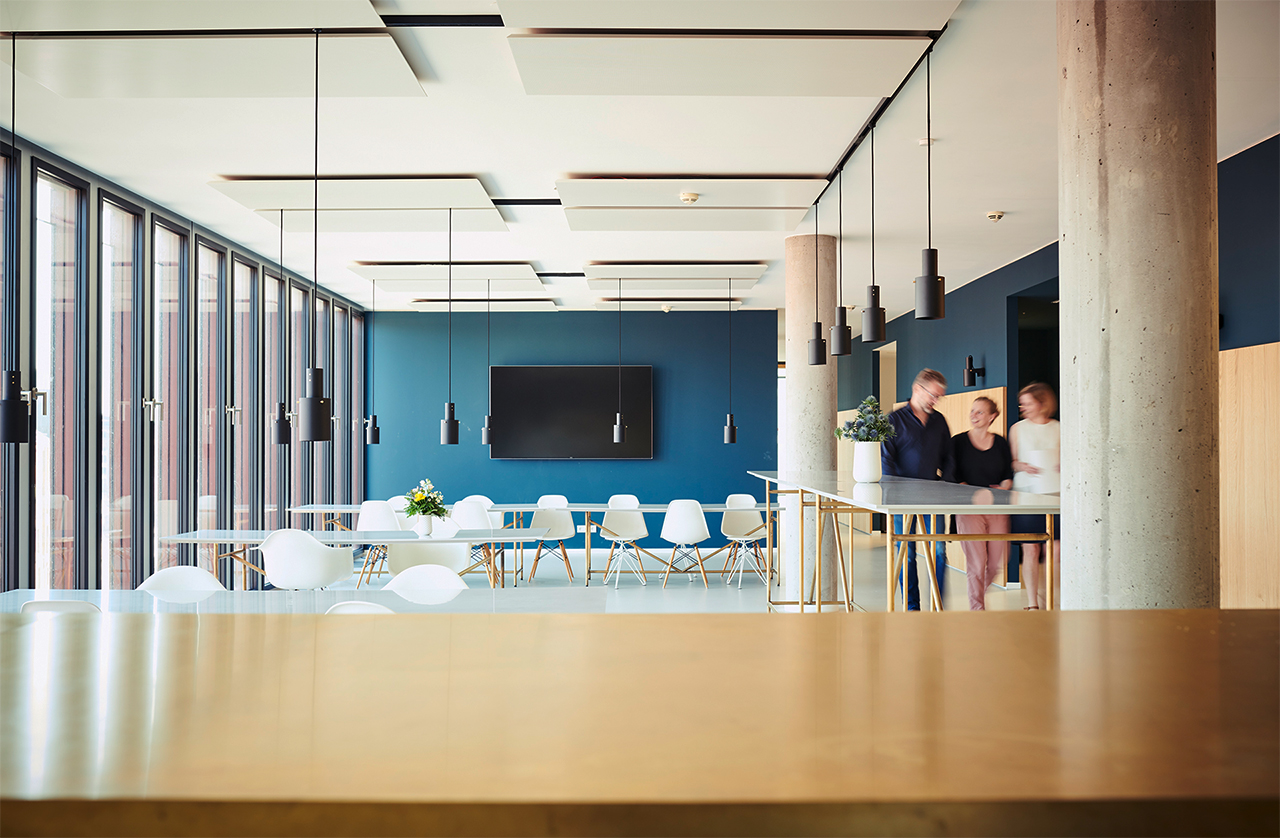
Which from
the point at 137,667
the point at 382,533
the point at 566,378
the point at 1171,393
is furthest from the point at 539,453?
the point at 137,667

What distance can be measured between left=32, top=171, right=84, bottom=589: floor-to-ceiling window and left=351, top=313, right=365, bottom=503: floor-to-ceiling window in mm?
4793

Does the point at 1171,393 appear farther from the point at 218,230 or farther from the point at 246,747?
the point at 218,230

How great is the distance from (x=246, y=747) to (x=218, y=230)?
6878 mm

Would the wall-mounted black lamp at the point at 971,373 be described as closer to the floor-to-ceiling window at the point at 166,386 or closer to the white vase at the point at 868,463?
the white vase at the point at 868,463

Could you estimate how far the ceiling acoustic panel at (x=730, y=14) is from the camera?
2736 millimetres

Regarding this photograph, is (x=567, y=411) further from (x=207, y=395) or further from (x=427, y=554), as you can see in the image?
(x=427, y=554)

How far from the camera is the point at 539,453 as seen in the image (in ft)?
31.8

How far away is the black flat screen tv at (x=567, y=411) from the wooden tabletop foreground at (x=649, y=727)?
9.14 m

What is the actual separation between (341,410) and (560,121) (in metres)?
6.13

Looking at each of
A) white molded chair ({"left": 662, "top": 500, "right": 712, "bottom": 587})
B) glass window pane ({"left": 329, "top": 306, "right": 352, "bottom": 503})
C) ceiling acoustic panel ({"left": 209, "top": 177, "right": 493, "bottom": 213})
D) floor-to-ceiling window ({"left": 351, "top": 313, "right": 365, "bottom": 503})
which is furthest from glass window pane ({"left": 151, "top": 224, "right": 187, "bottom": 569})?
white molded chair ({"left": 662, "top": 500, "right": 712, "bottom": 587})

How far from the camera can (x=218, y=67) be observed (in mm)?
3152

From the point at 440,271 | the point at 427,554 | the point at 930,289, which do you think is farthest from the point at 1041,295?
the point at 427,554

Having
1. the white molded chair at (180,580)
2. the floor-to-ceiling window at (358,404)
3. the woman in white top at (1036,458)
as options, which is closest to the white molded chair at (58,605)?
the white molded chair at (180,580)

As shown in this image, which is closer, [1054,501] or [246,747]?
[246,747]
